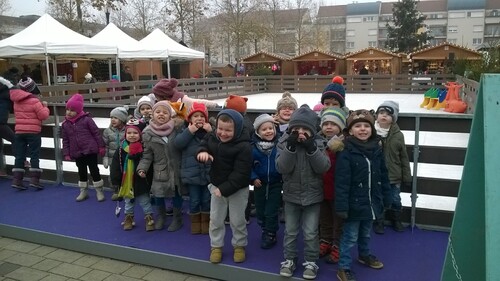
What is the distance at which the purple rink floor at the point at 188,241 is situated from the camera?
9.98ft

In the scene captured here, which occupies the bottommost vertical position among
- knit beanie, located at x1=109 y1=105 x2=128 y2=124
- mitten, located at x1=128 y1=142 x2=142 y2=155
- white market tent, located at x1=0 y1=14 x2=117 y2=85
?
mitten, located at x1=128 y1=142 x2=142 y2=155

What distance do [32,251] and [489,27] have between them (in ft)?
293

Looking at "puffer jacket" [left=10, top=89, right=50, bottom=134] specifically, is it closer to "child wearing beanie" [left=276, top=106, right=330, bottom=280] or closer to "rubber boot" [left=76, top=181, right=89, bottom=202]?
"rubber boot" [left=76, top=181, right=89, bottom=202]

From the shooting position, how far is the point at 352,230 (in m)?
2.96

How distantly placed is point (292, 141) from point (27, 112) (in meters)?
3.76

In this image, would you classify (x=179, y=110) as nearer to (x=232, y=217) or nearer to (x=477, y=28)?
(x=232, y=217)

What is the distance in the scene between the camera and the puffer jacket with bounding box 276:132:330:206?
9.41ft

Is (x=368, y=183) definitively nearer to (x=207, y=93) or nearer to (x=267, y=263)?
(x=267, y=263)

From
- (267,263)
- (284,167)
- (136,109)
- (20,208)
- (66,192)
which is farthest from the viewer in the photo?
(66,192)

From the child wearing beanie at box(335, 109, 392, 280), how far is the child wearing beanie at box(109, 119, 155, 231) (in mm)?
1844

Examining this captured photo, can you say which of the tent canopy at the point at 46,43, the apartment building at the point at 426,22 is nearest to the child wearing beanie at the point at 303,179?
the tent canopy at the point at 46,43

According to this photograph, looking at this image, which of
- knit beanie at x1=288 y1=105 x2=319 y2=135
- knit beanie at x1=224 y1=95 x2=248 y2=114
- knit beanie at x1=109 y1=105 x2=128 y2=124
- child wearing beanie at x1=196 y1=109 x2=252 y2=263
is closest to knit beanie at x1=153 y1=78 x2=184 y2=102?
knit beanie at x1=109 y1=105 x2=128 y2=124

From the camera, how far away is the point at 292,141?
2.79m

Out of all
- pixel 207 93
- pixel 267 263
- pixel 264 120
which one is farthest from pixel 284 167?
pixel 207 93
